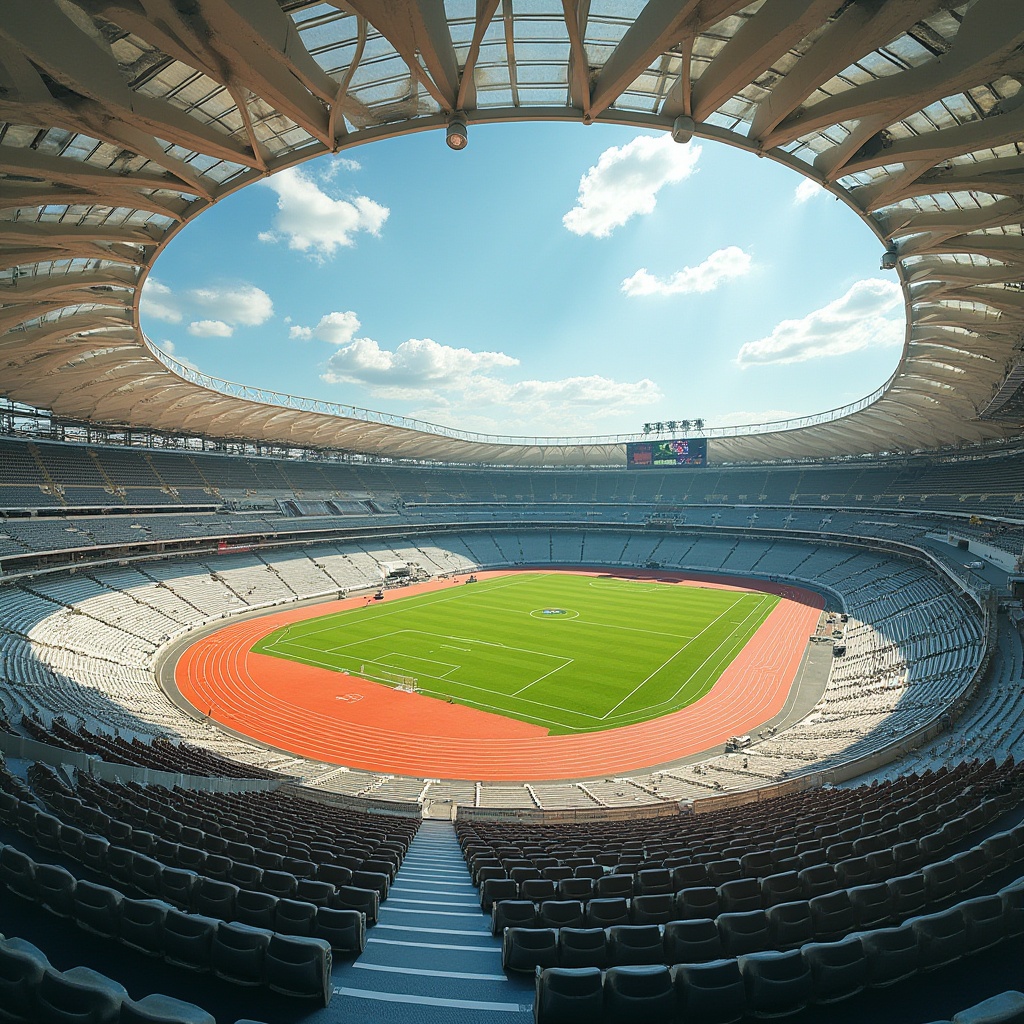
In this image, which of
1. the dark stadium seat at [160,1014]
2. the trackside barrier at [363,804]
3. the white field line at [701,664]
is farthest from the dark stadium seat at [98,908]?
the white field line at [701,664]

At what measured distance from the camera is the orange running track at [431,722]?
21.9m

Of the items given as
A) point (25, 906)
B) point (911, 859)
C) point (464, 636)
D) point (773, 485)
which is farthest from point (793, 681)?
point (773, 485)

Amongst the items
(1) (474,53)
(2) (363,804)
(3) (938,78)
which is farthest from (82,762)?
(3) (938,78)

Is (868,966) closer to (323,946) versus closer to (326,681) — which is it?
(323,946)

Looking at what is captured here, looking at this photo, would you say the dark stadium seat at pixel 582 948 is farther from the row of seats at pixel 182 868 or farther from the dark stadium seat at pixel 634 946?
the row of seats at pixel 182 868

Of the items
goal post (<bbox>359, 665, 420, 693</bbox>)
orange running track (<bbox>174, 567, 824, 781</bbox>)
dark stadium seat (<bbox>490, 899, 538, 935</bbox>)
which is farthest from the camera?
goal post (<bbox>359, 665, 420, 693</bbox>)

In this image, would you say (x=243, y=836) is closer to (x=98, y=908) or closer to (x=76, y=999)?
(x=98, y=908)

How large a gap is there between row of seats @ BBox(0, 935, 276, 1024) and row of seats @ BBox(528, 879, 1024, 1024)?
6.76 feet

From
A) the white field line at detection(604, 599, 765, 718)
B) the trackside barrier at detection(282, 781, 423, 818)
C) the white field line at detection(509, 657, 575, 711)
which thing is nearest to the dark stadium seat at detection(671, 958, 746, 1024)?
the trackside barrier at detection(282, 781, 423, 818)

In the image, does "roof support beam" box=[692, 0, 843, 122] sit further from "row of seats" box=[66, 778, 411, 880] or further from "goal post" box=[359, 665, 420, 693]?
"goal post" box=[359, 665, 420, 693]

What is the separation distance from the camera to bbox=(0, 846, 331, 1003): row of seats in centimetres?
404

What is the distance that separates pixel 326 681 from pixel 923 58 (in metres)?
32.2

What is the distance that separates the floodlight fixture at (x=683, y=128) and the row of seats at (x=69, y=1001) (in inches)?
518

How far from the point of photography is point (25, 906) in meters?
4.99
